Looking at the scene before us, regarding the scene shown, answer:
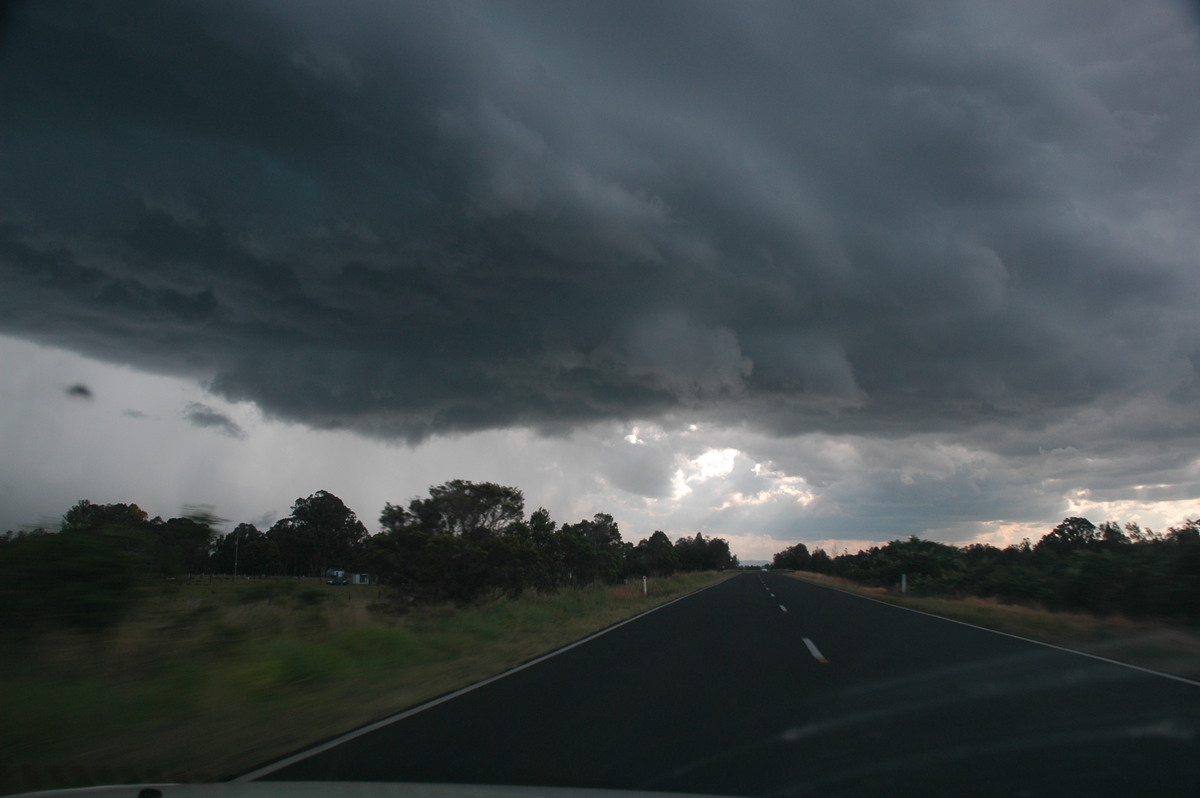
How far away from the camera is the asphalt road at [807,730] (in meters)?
5.54

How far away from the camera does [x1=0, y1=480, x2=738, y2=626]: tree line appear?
9.92m

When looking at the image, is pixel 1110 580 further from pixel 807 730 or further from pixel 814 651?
pixel 807 730

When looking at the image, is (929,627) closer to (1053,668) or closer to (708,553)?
(1053,668)

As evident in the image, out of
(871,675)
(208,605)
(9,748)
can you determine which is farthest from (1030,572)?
(9,748)

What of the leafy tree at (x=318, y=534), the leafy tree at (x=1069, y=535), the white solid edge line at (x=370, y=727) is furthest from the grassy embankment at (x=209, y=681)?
the leafy tree at (x=1069, y=535)

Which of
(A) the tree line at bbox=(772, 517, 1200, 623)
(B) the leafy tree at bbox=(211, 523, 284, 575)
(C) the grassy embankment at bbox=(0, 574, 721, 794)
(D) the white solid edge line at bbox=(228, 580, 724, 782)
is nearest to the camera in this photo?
(D) the white solid edge line at bbox=(228, 580, 724, 782)

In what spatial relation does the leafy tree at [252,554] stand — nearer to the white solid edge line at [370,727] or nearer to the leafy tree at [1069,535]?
the white solid edge line at [370,727]

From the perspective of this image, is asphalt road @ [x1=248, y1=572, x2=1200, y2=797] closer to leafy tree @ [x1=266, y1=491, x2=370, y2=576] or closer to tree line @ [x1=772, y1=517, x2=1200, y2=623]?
tree line @ [x1=772, y1=517, x2=1200, y2=623]

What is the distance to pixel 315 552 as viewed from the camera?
1957 inches

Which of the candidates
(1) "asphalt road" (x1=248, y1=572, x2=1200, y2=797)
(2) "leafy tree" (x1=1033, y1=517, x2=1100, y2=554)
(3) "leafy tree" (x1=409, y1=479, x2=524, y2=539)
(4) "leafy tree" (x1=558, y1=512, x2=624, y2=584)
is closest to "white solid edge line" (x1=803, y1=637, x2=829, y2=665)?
(1) "asphalt road" (x1=248, y1=572, x2=1200, y2=797)

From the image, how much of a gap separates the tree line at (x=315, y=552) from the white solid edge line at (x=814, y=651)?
10219 mm

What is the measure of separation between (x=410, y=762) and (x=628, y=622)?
49.5 feet

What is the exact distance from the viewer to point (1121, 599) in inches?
898

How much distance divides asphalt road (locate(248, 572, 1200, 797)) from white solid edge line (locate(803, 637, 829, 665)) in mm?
133
